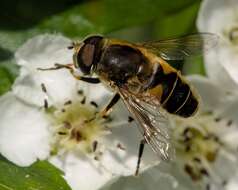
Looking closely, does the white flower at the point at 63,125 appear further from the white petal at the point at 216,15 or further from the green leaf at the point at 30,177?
the white petal at the point at 216,15

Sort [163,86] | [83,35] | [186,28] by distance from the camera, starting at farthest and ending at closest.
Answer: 1. [186,28]
2. [83,35]
3. [163,86]

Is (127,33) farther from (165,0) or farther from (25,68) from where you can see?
(25,68)

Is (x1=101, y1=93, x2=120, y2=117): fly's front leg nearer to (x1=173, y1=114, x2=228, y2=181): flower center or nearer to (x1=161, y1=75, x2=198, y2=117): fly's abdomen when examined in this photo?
(x1=161, y1=75, x2=198, y2=117): fly's abdomen

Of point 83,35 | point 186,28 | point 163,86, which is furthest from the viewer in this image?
point 186,28

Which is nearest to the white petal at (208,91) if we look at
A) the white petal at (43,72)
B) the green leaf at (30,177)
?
the white petal at (43,72)

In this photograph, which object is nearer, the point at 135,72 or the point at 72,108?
the point at 135,72

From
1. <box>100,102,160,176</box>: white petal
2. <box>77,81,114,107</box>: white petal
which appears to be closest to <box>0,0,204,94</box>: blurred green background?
<box>77,81,114,107</box>: white petal

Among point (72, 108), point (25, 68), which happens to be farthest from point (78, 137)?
point (25, 68)
